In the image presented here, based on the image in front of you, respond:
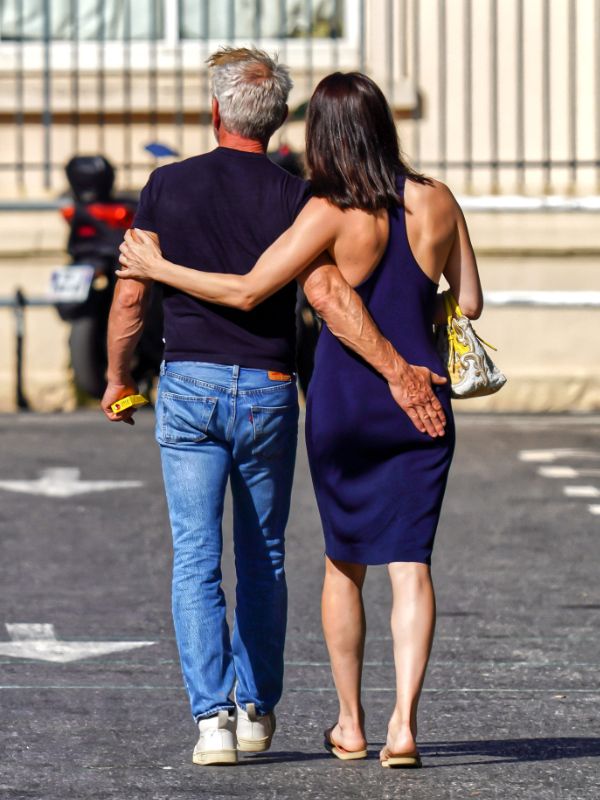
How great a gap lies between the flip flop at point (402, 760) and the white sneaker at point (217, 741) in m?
0.36

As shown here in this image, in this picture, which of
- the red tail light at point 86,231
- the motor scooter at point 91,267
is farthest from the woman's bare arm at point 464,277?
the red tail light at point 86,231

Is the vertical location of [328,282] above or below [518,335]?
above

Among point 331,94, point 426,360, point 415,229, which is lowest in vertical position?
point 426,360

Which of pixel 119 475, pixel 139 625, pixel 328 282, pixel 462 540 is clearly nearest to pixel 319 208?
pixel 328 282

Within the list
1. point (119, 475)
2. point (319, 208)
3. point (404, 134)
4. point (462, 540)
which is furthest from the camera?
point (404, 134)

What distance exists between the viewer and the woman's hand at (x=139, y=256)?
487cm

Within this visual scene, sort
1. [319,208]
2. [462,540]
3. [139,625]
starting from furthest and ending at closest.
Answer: [462,540] → [139,625] → [319,208]

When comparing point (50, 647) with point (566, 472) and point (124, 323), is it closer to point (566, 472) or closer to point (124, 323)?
point (124, 323)

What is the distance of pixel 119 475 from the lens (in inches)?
409

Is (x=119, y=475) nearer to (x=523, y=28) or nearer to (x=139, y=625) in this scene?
(x=139, y=625)

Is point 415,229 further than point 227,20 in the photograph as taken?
No

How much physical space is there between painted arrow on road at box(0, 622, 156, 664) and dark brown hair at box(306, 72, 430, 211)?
2.07 meters

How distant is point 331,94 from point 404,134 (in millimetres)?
9774

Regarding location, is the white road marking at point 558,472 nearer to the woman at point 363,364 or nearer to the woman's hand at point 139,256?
the woman at point 363,364
